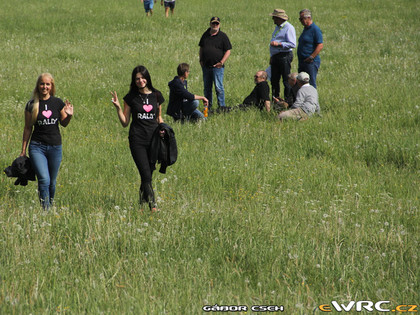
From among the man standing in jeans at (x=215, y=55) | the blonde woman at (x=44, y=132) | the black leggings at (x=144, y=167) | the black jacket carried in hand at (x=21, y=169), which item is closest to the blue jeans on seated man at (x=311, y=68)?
the man standing in jeans at (x=215, y=55)

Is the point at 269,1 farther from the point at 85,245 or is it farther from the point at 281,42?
the point at 85,245

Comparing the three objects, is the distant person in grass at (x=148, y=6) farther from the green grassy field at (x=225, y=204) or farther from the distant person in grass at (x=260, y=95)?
the distant person in grass at (x=260, y=95)

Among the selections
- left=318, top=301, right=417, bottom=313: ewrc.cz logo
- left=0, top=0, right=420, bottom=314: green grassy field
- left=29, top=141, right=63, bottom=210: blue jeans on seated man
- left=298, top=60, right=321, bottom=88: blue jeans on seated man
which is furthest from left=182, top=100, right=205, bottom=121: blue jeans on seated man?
left=318, top=301, right=417, bottom=313: ewrc.cz logo

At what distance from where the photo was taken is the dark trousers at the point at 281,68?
12445 mm

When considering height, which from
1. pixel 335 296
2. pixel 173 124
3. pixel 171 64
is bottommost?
pixel 335 296

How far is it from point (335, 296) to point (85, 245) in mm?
2515

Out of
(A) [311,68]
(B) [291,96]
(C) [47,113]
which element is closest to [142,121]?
(C) [47,113]

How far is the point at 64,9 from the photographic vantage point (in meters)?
26.7

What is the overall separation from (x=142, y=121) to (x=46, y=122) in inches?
47.8

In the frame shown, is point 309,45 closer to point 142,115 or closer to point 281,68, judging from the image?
point 281,68

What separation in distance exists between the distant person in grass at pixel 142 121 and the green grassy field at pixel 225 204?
0.42m

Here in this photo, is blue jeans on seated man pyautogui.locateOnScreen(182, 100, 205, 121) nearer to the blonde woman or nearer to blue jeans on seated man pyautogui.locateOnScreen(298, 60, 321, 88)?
blue jeans on seated man pyautogui.locateOnScreen(298, 60, 321, 88)

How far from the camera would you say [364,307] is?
4.10 metres

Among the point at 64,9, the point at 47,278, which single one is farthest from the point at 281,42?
the point at 64,9
